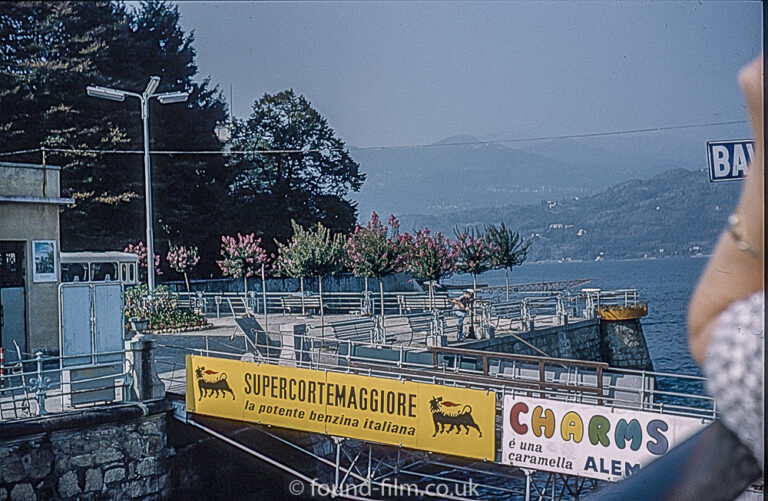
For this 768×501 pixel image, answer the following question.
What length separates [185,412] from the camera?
6.95 m

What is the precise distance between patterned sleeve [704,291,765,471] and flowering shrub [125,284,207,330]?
12073 millimetres

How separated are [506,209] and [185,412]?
10832 mm

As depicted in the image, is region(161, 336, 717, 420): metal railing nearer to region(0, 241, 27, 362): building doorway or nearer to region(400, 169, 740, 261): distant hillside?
region(400, 169, 740, 261): distant hillside

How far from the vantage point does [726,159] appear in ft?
2.99

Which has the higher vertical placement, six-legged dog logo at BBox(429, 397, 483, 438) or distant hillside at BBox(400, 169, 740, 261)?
distant hillside at BBox(400, 169, 740, 261)

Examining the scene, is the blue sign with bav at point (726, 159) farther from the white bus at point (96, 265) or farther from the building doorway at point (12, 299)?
the white bus at point (96, 265)

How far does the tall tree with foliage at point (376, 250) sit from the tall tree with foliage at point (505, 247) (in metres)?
1.59

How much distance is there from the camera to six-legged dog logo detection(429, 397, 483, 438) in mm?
5758

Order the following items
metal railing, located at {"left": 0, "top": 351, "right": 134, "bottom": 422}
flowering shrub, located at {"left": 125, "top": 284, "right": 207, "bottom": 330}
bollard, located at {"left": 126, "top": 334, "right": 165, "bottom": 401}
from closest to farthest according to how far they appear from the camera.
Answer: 1. metal railing, located at {"left": 0, "top": 351, "right": 134, "bottom": 422}
2. bollard, located at {"left": 126, "top": 334, "right": 165, "bottom": 401}
3. flowering shrub, located at {"left": 125, "top": 284, "right": 207, "bottom": 330}

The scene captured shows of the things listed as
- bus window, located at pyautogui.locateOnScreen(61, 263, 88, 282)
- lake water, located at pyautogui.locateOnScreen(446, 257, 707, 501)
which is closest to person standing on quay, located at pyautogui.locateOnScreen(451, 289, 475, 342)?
lake water, located at pyautogui.locateOnScreen(446, 257, 707, 501)

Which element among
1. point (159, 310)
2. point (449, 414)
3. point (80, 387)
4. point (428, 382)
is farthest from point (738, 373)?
point (159, 310)

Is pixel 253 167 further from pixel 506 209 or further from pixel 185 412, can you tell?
pixel 185 412

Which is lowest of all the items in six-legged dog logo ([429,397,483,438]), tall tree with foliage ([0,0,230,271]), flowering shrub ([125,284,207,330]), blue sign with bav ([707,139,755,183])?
six-legged dog logo ([429,397,483,438])

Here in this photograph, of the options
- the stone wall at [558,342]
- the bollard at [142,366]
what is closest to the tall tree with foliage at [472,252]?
the stone wall at [558,342]
